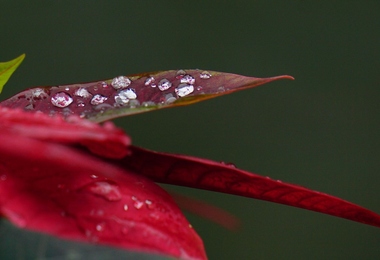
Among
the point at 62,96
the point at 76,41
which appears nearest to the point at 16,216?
the point at 62,96

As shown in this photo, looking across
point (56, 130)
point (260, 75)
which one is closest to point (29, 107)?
point (56, 130)

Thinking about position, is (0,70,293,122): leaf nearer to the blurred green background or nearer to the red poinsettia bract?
the red poinsettia bract

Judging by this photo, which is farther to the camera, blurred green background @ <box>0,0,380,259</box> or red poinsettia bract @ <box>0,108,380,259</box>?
blurred green background @ <box>0,0,380,259</box>

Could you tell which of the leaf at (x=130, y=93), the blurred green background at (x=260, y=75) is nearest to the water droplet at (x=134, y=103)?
the leaf at (x=130, y=93)

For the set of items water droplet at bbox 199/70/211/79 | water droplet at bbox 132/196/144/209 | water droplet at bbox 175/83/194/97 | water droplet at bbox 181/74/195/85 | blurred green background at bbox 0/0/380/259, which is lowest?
blurred green background at bbox 0/0/380/259

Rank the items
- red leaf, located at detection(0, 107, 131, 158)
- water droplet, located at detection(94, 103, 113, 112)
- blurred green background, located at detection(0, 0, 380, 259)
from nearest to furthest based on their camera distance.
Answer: red leaf, located at detection(0, 107, 131, 158) → water droplet, located at detection(94, 103, 113, 112) → blurred green background, located at detection(0, 0, 380, 259)

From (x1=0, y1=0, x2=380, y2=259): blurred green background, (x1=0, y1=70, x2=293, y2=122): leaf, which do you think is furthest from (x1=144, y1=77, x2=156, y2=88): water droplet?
(x1=0, y1=0, x2=380, y2=259): blurred green background

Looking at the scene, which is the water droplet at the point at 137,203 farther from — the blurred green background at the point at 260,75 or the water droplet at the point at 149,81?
the blurred green background at the point at 260,75
